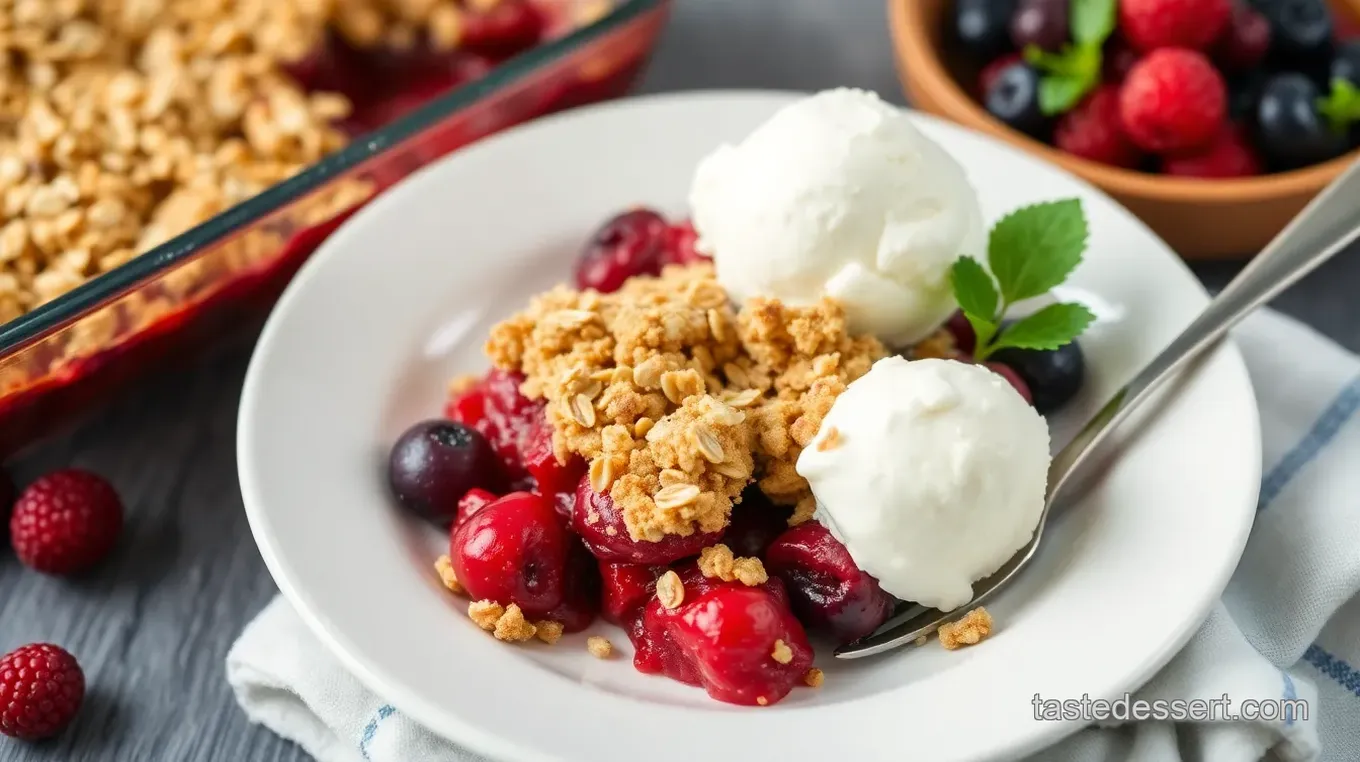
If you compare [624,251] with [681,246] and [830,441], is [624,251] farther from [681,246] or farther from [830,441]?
[830,441]

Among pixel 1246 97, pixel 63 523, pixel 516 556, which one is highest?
pixel 1246 97

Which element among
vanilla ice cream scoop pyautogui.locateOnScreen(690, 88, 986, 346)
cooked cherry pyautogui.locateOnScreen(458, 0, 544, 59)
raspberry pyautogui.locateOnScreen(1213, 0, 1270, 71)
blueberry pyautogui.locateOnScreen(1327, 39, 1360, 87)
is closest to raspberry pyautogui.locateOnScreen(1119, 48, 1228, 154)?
raspberry pyautogui.locateOnScreen(1213, 0, 1270, 71)

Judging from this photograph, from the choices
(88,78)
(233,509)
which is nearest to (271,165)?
(88,78)

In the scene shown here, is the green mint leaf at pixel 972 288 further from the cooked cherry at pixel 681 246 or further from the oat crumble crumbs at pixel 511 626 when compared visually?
the oat crumble crumbs at pixel 511 626

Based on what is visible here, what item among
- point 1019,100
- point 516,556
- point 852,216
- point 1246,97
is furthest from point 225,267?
point 1246,97

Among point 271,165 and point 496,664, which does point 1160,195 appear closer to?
point 496,664

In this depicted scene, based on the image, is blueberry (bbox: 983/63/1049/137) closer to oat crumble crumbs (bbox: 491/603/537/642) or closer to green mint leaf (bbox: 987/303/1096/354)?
green mint leaf (bbox: 987/303/1096/354)
